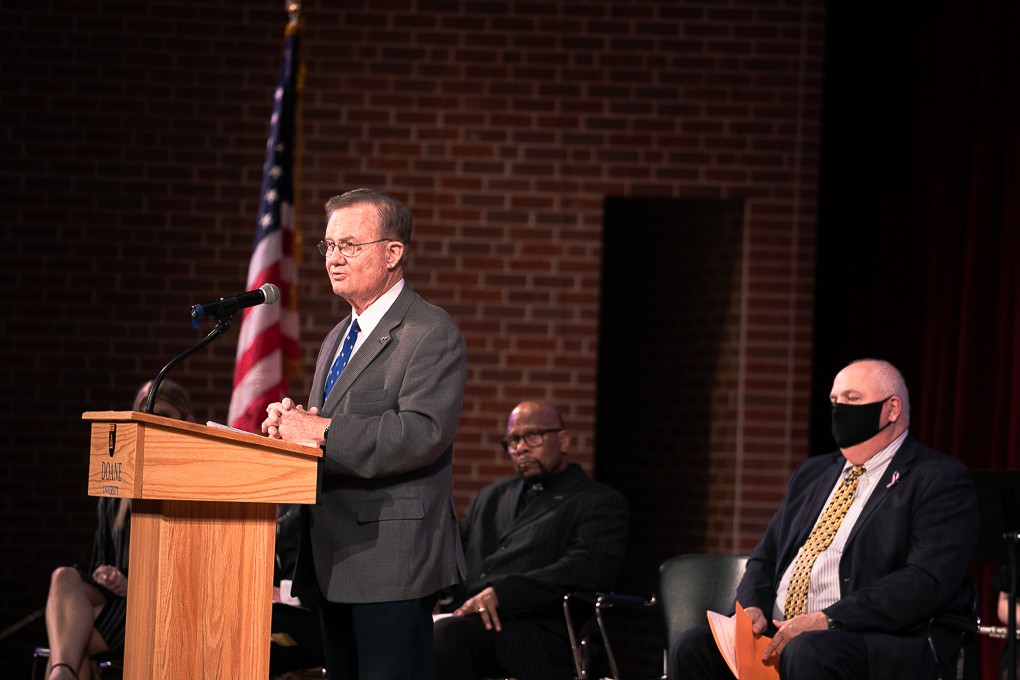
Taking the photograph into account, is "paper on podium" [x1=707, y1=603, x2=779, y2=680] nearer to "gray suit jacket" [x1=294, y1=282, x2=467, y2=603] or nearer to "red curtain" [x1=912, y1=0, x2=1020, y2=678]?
"gray suit jacket" [x1=294, y1=282, x2=467, y2=603]

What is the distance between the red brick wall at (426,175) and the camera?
6.71m

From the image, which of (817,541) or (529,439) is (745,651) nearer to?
(817,541)

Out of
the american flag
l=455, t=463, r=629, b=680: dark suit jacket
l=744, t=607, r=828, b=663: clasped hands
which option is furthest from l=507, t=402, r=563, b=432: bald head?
l=744, t=607, r=828, b=663: clasped hands

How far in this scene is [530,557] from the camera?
17.0ft

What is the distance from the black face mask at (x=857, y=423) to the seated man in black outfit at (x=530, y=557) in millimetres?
1076

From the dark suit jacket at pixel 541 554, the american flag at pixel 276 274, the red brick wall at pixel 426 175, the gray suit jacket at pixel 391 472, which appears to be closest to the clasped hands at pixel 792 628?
the dark suit jacket at pixel 541 554

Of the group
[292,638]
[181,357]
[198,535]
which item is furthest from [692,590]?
[181,357]

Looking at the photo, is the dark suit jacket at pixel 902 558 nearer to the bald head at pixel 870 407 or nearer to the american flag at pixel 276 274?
the bald head at pixel 870 407

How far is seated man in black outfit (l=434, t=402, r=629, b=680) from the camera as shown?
4.76 m

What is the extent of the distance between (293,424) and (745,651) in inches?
76.6

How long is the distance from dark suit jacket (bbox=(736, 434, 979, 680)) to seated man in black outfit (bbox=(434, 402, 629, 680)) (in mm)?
737

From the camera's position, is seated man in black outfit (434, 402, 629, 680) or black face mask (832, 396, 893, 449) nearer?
black face mask (832, 396, 893, 449)

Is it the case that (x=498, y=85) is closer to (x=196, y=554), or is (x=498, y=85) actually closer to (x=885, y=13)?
(x=885, y=13)

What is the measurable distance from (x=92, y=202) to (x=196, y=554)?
4.52 m
